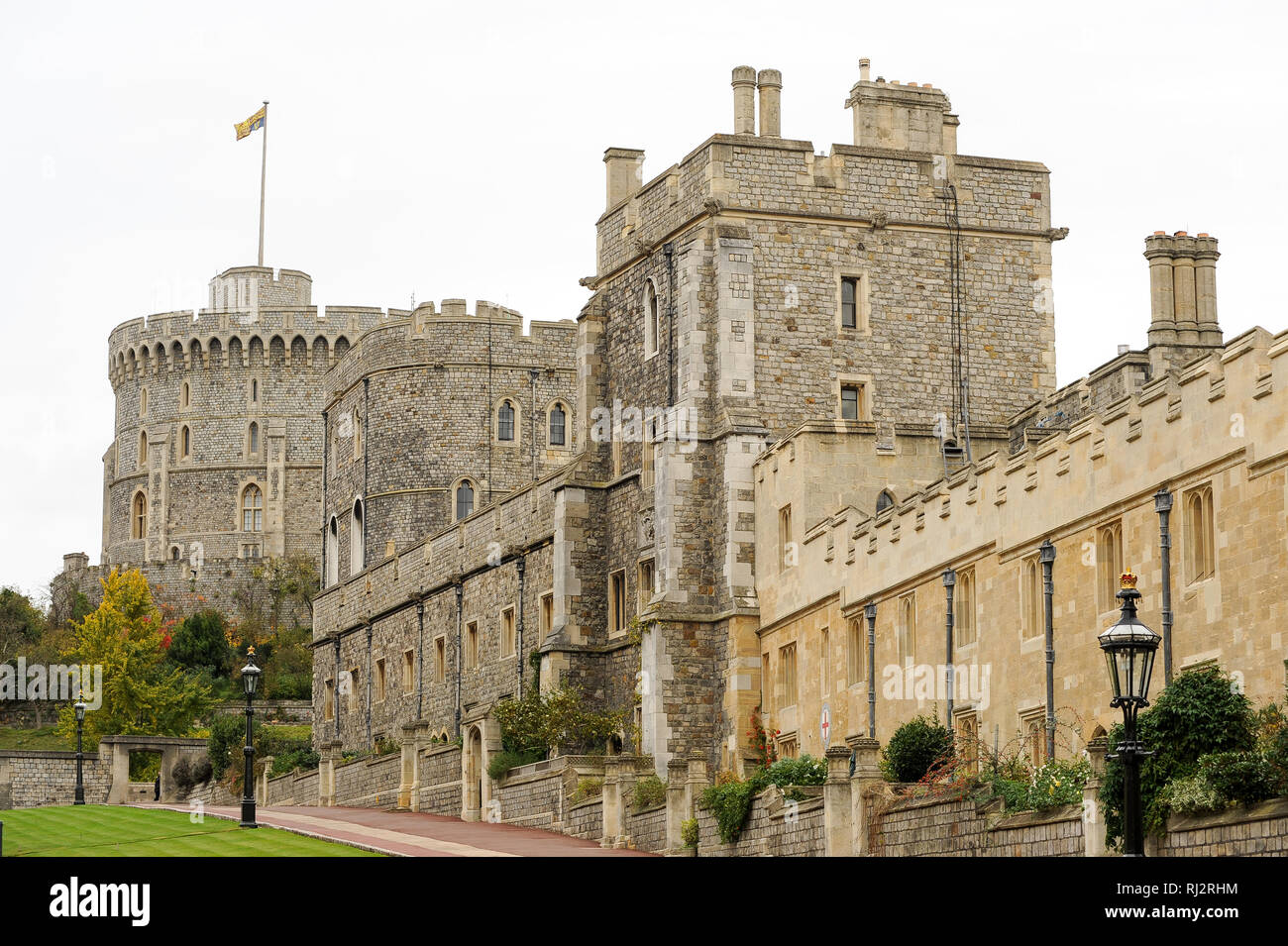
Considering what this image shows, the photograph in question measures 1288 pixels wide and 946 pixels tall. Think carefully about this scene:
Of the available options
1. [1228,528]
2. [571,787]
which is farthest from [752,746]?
[1228,528]

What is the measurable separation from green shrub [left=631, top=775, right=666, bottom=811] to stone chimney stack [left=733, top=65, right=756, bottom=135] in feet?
44.2

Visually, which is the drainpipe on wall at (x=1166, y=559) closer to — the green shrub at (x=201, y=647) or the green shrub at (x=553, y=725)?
the green shrub at (x=553, y=725)

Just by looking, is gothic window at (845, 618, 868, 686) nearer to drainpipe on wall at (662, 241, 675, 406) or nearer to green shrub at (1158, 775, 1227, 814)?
drainpipe on wall at (662, 241, 675, 406)

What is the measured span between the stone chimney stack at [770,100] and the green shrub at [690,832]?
15.2 meters

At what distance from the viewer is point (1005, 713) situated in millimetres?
33938

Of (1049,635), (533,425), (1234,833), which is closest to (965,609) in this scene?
(1049,635)

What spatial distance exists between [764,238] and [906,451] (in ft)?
16.8

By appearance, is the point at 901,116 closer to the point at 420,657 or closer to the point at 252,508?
the point at 420,657

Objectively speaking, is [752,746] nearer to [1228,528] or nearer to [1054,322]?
[1054,322]

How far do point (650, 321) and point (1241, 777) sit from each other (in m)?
25.0

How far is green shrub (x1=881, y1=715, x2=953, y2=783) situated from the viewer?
33375 mm
